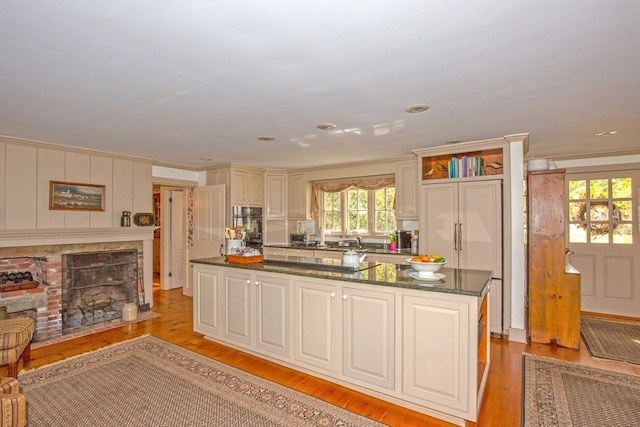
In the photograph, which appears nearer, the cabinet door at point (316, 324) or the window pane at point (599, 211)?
the cabinet door at point (316, 324)

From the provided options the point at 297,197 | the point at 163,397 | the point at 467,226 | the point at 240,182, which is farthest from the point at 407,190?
the point at 163,397

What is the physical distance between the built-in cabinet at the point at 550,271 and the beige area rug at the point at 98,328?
5030 mm

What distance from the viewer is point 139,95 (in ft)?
8.15

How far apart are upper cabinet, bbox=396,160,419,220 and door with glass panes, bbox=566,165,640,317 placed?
2.44 m

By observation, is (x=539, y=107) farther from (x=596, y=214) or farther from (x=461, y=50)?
(x=596, y=214)

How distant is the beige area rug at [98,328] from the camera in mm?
3885

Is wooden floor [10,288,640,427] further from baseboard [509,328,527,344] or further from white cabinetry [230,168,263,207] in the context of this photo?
white cabinetry [230,168,263,207]

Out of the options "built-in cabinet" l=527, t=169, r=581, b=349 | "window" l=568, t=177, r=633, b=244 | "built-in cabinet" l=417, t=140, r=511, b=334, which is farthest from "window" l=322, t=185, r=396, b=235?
"window" l=568, t=177, r=633, b=244

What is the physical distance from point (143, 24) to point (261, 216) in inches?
186

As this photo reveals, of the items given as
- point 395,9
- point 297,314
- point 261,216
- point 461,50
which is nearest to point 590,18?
point 461,50

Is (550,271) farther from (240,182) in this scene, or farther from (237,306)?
(240,182)

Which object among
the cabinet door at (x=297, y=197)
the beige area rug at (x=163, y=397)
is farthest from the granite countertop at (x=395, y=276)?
the cabinet door at (x=297, y=197)

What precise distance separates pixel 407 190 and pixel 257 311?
2976 mm

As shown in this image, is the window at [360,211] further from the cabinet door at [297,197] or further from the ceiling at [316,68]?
the ceiling at [316,68]
